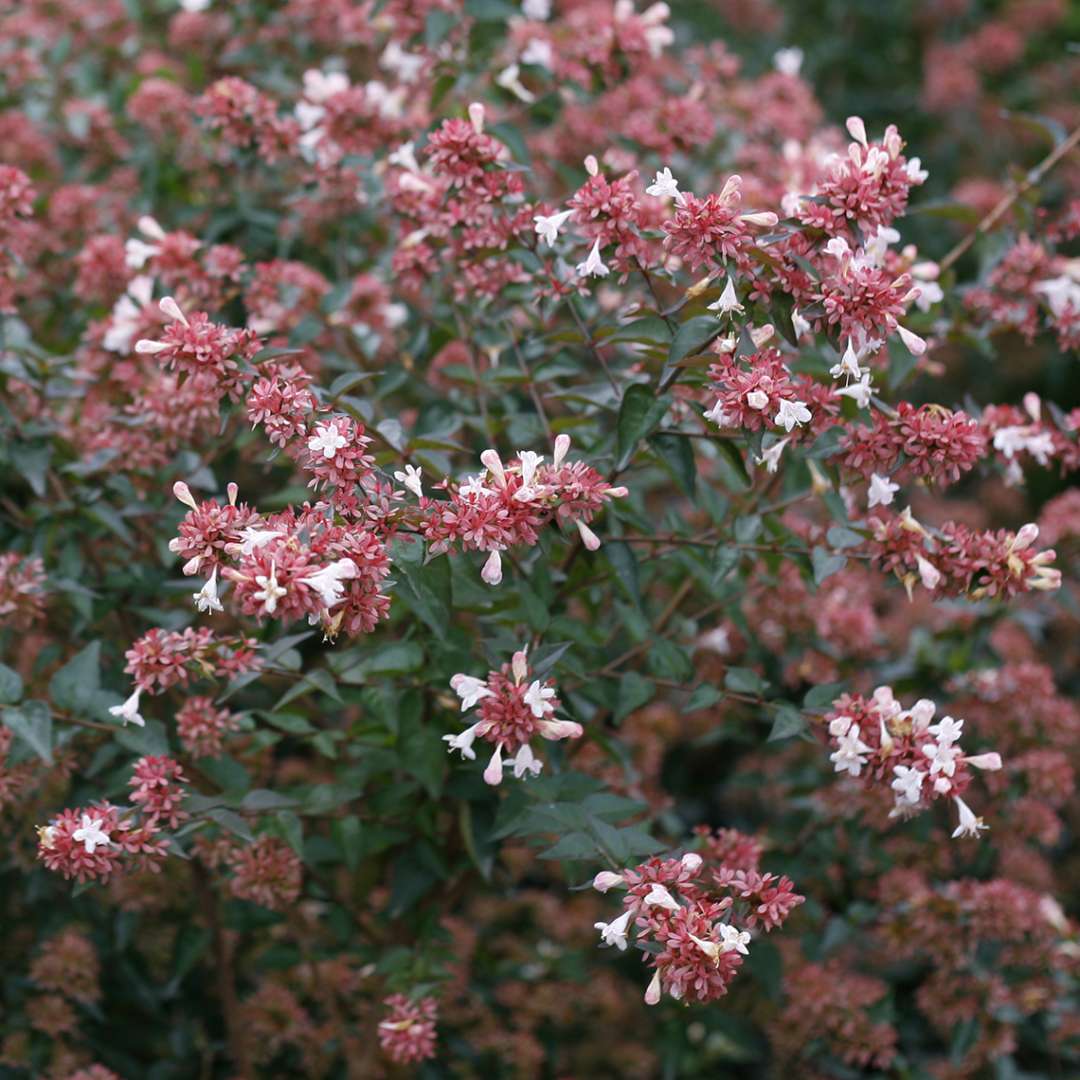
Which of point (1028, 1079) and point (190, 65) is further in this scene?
point (190, 65)

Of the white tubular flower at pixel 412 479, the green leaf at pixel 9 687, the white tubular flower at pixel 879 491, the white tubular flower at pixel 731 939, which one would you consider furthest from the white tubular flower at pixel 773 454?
the green leaf at pixel 9 687

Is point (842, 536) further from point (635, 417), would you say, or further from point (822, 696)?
point (635, 417)

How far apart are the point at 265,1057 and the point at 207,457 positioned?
1.10 meters

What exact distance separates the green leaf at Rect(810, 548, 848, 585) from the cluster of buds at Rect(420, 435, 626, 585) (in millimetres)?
353

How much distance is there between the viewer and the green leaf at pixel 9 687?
190 centimetres

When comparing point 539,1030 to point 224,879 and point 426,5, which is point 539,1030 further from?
point 426,5

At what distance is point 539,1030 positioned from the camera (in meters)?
2.78

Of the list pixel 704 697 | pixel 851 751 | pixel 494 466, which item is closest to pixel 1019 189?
pixel 704 697

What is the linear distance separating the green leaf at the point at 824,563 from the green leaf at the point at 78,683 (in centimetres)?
105

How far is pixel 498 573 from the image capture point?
5.45 ft

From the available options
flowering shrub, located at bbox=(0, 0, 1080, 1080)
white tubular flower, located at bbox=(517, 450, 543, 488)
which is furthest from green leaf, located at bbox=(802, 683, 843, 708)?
white tubular flower, located at bbox=(517, 450, 543, 488)

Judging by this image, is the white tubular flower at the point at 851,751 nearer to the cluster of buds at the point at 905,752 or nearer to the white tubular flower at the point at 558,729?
the cluster of buds at the point at 905,752

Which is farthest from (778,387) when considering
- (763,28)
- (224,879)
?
(763,28)

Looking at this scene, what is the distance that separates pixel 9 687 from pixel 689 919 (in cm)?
100
